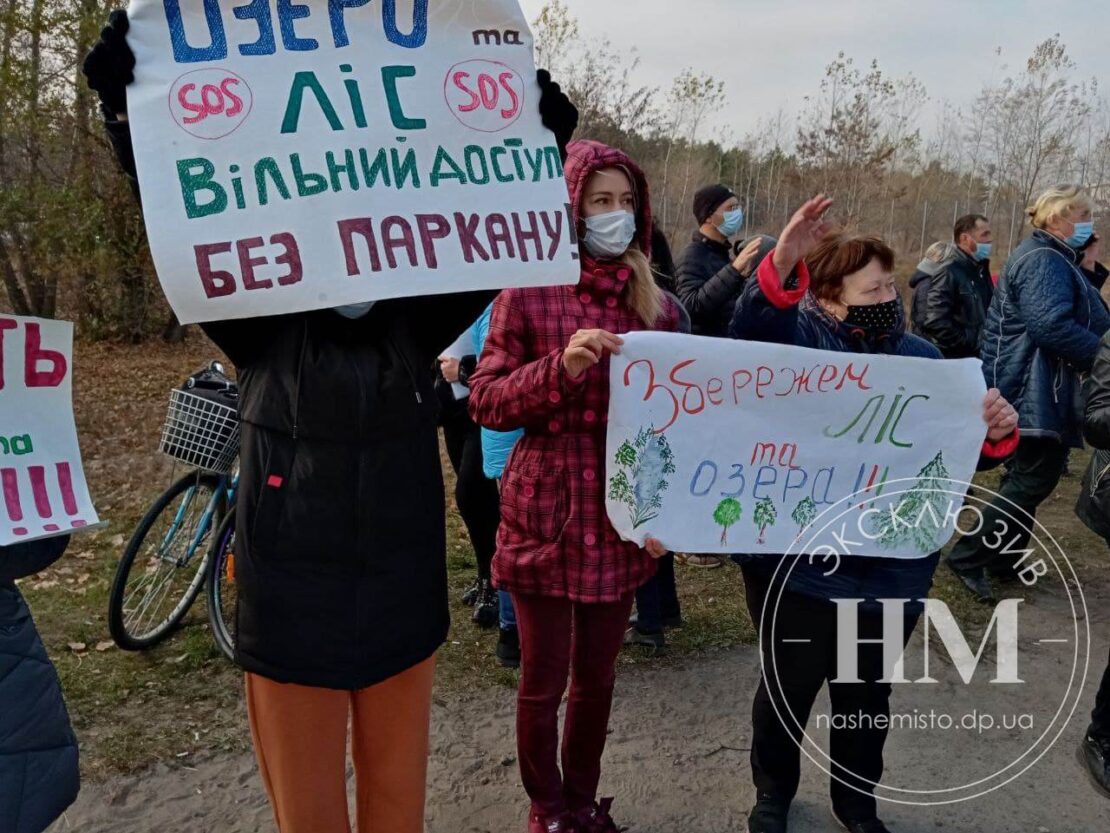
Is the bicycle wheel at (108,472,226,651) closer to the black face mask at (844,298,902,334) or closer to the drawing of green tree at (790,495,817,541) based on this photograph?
the drawing of green tree at (790,495,817,541)

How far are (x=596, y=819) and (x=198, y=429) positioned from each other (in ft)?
7.48

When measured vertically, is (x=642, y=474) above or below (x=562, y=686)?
above

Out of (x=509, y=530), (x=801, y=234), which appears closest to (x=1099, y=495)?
(x=801, y=234)

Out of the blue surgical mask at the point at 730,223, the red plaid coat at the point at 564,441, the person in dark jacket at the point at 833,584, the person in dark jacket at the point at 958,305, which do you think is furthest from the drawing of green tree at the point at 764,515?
the person in dark jacket at the point at 958,305

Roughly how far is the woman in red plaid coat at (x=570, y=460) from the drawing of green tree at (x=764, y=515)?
0.34 metres

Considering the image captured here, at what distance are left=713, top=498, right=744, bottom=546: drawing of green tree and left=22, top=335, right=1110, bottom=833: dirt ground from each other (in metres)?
1.06

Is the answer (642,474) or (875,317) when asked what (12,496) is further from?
(875,317)

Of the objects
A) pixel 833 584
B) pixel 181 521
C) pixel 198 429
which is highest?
pixel 198 429

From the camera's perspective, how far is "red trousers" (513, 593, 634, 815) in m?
2.64

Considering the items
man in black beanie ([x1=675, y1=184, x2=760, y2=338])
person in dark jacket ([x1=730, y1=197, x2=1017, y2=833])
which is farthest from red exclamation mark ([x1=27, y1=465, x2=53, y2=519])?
man in black beanie ([x1=675, y1=184, x2=760, y2=338])

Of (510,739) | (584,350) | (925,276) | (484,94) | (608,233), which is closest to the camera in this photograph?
(484,94)

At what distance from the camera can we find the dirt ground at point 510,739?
303cm

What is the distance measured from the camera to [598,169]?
2588 millimetres

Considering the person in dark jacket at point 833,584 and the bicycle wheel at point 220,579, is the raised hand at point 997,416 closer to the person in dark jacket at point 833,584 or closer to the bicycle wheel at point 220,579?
the person in dark jacket at point 833,584
